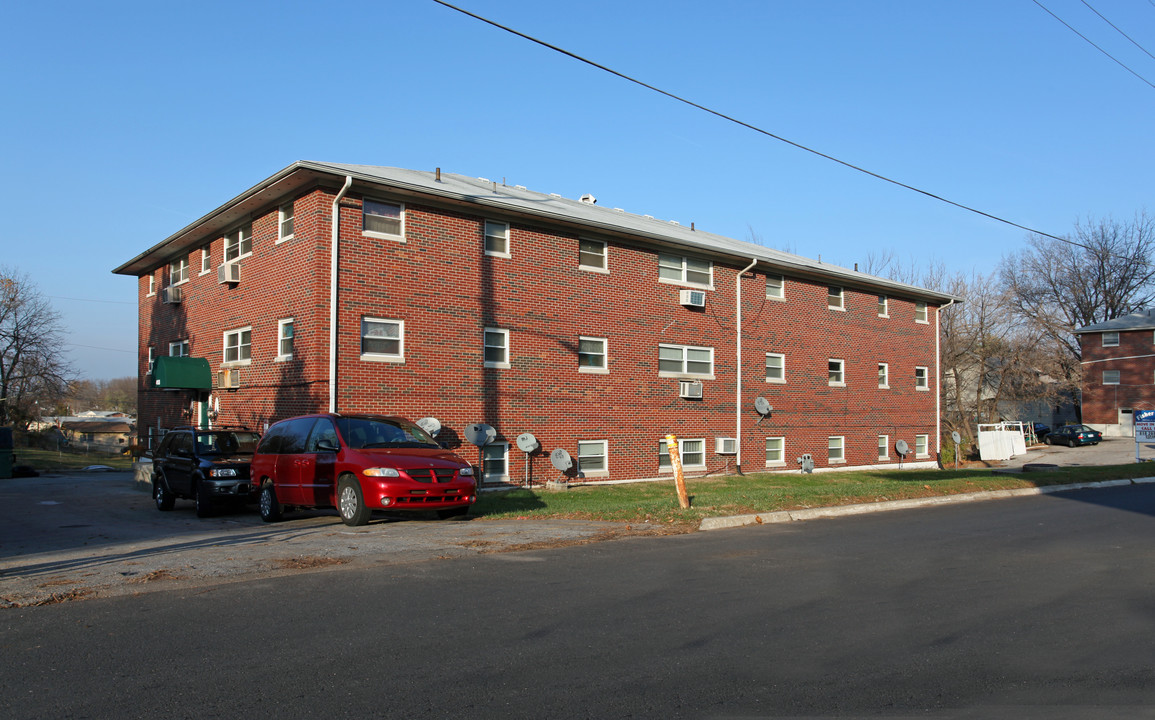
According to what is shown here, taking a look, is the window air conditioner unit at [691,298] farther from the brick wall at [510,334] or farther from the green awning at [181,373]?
the green awning at [181,373]

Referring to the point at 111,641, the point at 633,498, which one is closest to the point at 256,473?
the point at 633,498

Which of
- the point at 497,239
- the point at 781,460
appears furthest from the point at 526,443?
the point at 781,460

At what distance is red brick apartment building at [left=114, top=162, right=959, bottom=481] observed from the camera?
17.8m

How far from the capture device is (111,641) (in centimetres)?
572

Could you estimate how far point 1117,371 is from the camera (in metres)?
61.3

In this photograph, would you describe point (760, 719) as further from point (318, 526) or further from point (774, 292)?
point (774, 292)

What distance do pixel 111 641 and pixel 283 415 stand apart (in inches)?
518

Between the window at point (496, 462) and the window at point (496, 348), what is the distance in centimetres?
190

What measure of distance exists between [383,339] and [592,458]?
21.0 ft

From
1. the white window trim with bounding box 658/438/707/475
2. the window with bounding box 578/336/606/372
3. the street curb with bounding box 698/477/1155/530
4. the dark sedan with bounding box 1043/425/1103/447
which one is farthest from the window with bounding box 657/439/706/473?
the dark sedan with bounding box 1043/425/1103/447

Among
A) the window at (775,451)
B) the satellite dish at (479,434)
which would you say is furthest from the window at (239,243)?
the window at (775,451)

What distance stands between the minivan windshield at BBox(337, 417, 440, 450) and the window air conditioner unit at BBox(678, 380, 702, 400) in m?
11.0

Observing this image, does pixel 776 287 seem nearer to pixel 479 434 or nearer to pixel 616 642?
pixel 479 434

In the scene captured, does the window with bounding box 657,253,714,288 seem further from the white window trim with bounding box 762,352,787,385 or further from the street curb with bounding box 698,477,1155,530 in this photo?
the street curb with bounding box 698,477,1155,530
